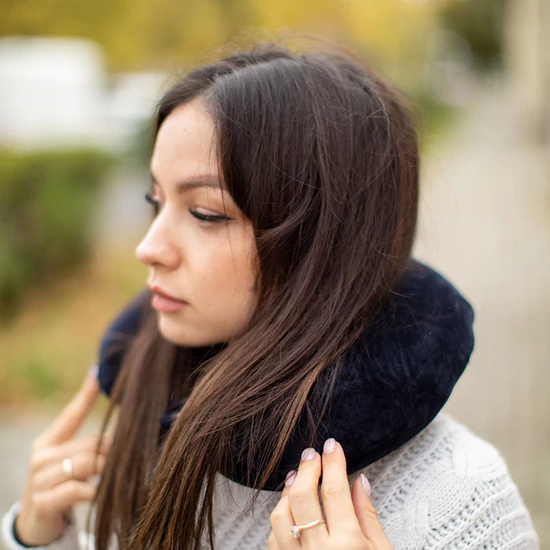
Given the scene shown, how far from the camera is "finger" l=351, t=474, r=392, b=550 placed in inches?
45.0

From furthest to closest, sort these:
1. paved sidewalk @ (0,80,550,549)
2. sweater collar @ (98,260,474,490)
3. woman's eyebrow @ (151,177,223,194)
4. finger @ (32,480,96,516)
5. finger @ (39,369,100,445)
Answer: paved sidewalk @ (0,80,550,549)
finger @ (39,369,100,445)
finger @ (32,480,96,516)
woman's eyebrow @ (151,177,223,194)
sweater collar @ (98,260,474,490)

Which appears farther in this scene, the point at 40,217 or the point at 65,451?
the point at 40,217

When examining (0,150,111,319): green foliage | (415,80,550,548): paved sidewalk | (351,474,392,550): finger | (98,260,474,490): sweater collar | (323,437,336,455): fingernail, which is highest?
(98,260,474,490): sweater collar

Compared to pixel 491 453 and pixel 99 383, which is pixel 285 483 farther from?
pixel 99 383

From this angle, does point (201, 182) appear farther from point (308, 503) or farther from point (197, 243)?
point (308, 503)

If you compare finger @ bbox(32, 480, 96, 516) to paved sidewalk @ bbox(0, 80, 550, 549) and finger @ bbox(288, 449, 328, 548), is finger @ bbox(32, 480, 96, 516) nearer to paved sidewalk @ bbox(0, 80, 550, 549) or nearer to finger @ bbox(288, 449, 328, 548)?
finger @ bbox(288, 449, 328, 548)

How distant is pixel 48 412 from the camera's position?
469 centimetres

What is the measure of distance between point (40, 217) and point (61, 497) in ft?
17.1

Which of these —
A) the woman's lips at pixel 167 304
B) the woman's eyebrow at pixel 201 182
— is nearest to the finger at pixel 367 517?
the woman's lips at pixel 167 304

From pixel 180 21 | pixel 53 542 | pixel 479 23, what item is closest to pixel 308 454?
pixel 53 542

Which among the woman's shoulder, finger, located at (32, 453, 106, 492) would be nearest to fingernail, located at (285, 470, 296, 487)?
the woman's shoulder

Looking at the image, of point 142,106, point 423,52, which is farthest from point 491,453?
point 423,52

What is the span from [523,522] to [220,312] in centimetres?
76

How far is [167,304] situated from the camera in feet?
4.78
